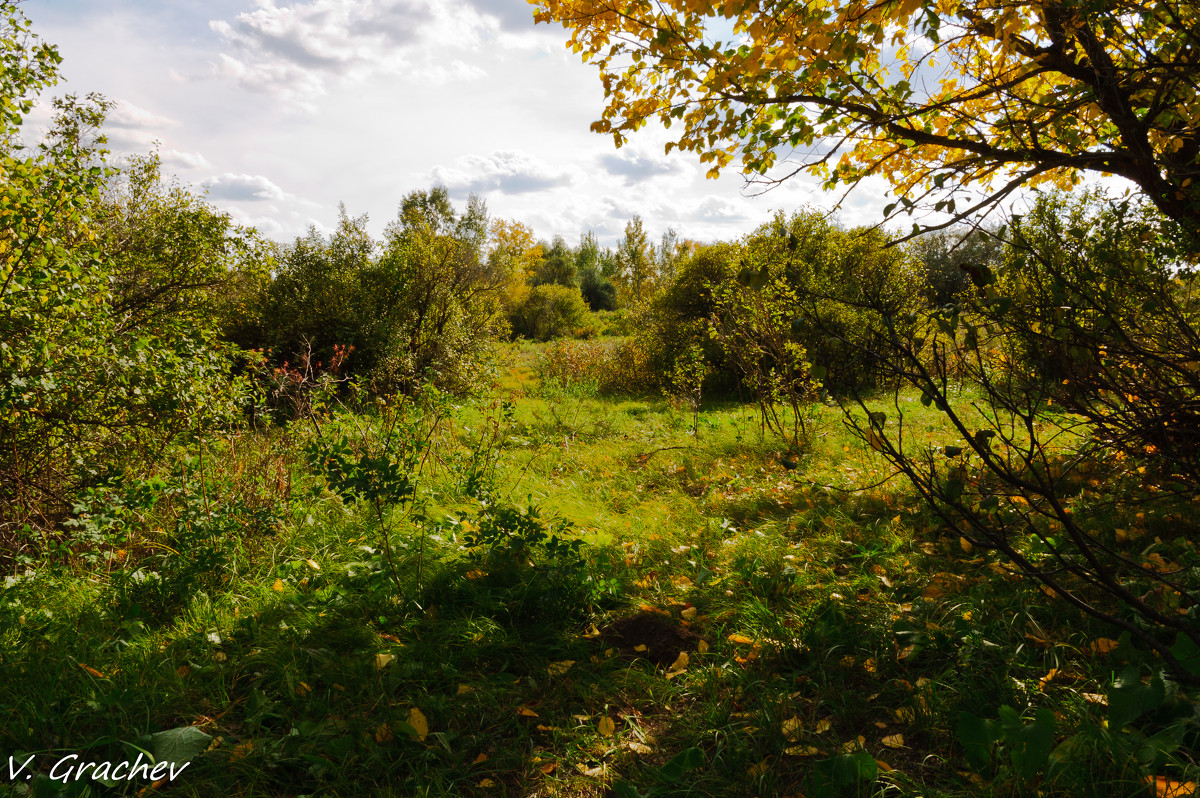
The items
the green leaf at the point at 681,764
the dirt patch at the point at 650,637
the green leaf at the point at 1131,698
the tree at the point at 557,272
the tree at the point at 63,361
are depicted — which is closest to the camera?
the green leaf at the point at 1131,698

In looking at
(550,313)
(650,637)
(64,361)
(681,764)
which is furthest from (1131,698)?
(550,313)

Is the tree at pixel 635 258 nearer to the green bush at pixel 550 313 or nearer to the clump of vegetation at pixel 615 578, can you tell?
the green bush at pixel 550 313

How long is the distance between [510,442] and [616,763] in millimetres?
5310

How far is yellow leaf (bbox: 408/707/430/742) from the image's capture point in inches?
86.8

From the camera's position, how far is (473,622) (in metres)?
2.92

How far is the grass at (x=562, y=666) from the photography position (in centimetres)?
200

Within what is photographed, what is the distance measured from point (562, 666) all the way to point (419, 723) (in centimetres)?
68

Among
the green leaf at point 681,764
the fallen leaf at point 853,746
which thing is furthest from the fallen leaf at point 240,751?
the fallen leaf at point 853,746

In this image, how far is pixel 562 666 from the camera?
8.75 feet

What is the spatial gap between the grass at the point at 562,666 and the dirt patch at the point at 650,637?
42 millimetres

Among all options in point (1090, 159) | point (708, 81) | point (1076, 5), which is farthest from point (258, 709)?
point (1090, 159)

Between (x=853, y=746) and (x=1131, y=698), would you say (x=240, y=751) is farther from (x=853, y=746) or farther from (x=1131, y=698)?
(x=1131, y=698)

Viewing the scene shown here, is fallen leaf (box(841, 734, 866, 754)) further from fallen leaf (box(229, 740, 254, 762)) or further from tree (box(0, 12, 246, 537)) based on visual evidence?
tree (box(0, 12, 246, 537))

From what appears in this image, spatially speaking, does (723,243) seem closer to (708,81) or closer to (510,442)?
(510,442)
